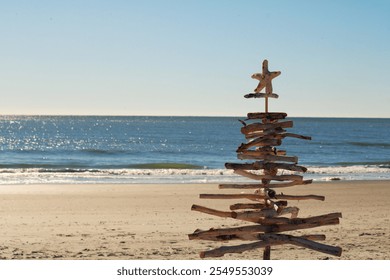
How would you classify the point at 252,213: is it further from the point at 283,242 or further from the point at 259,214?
the point at 283,242

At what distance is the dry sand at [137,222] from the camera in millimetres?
10875

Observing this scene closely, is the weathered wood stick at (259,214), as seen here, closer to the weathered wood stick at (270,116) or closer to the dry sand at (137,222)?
the weathered wood stick at (270,116)

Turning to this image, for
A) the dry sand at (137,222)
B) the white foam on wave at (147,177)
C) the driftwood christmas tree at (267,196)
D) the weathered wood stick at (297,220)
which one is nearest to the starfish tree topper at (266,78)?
the driftwood christmas tree at (267,196)

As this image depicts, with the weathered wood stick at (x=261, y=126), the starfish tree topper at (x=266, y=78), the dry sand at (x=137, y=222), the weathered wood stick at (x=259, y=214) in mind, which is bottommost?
the dry sand at (x=137, y=222)

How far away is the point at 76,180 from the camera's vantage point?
89.8 feet

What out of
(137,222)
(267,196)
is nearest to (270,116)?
(267,196)

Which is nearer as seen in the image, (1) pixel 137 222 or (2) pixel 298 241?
(2) pixel 298 241

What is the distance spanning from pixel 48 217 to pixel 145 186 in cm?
867

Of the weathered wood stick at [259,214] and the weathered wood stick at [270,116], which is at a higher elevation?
the weathered wood stick at [270,116]

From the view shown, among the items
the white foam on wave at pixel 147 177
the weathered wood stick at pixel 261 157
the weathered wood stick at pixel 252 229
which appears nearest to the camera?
the weathered wood stick at pixel 252 229

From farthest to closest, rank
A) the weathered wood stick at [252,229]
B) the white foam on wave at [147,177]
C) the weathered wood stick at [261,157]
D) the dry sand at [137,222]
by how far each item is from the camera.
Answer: the white foam on wave at [147,177]
the dry sand at [137,222]
the weathered wood stick at [261,157]
the weathered wood stick at [252,229]

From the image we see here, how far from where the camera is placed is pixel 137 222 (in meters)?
14.3
